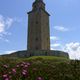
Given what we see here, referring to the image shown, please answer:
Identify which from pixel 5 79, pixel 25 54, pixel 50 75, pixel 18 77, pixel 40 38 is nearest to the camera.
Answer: pixel 5 79

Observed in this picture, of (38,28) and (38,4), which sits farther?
(38,4)

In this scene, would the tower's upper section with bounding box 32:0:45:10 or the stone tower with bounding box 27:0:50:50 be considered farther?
the tower's upper section with bounding box 32:0:45:10

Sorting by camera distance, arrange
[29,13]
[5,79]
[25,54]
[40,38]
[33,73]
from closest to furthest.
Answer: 1. [5,79]
2. [33,73]
3. [25,54]
4. [40,38]
5. [29,13]

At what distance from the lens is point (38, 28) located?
2266 inches

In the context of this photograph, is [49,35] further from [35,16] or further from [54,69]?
[54,69]

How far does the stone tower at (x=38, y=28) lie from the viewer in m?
56.5

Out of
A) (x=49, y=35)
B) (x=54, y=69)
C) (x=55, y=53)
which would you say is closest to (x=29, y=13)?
(x=49, y=35)

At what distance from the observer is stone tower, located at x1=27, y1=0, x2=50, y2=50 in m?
56.5

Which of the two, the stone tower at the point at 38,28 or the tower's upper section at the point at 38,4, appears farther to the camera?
the tower's upper section at the point at 38,4

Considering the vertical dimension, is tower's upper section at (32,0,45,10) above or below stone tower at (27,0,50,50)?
above

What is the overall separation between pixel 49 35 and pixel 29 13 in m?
6.93

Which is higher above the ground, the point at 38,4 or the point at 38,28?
the point at 38,4

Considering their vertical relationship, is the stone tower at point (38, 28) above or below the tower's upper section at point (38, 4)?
below

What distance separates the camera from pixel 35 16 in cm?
5906
